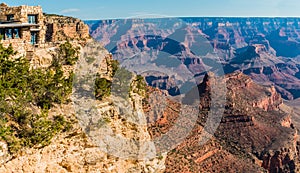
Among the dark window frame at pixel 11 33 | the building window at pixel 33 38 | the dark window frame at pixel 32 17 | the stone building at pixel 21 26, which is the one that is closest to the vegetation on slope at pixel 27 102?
the stone building at pixel 21 26

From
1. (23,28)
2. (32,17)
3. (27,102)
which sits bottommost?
(27,102)

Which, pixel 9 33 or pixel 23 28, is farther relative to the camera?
pixel 23 28

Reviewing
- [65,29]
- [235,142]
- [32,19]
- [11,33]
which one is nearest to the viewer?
[11,33]

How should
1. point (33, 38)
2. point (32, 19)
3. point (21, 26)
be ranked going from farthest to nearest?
point (32, 19) < point (33, 38) < point (21, 26)

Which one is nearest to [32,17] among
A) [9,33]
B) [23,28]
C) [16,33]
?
[23,28]

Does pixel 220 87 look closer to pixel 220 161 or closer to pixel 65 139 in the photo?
pixel 220 161

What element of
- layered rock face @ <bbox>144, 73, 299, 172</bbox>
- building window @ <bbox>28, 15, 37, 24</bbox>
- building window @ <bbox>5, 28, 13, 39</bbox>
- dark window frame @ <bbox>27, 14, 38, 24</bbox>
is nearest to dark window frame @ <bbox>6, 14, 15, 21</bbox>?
dark window frame @ <bbox>27, 14, 38, 24</bbox>

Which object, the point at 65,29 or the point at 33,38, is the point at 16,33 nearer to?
the point at 33,38

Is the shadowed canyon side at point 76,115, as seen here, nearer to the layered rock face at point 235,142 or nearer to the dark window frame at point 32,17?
the dark window frame at point 32,17
